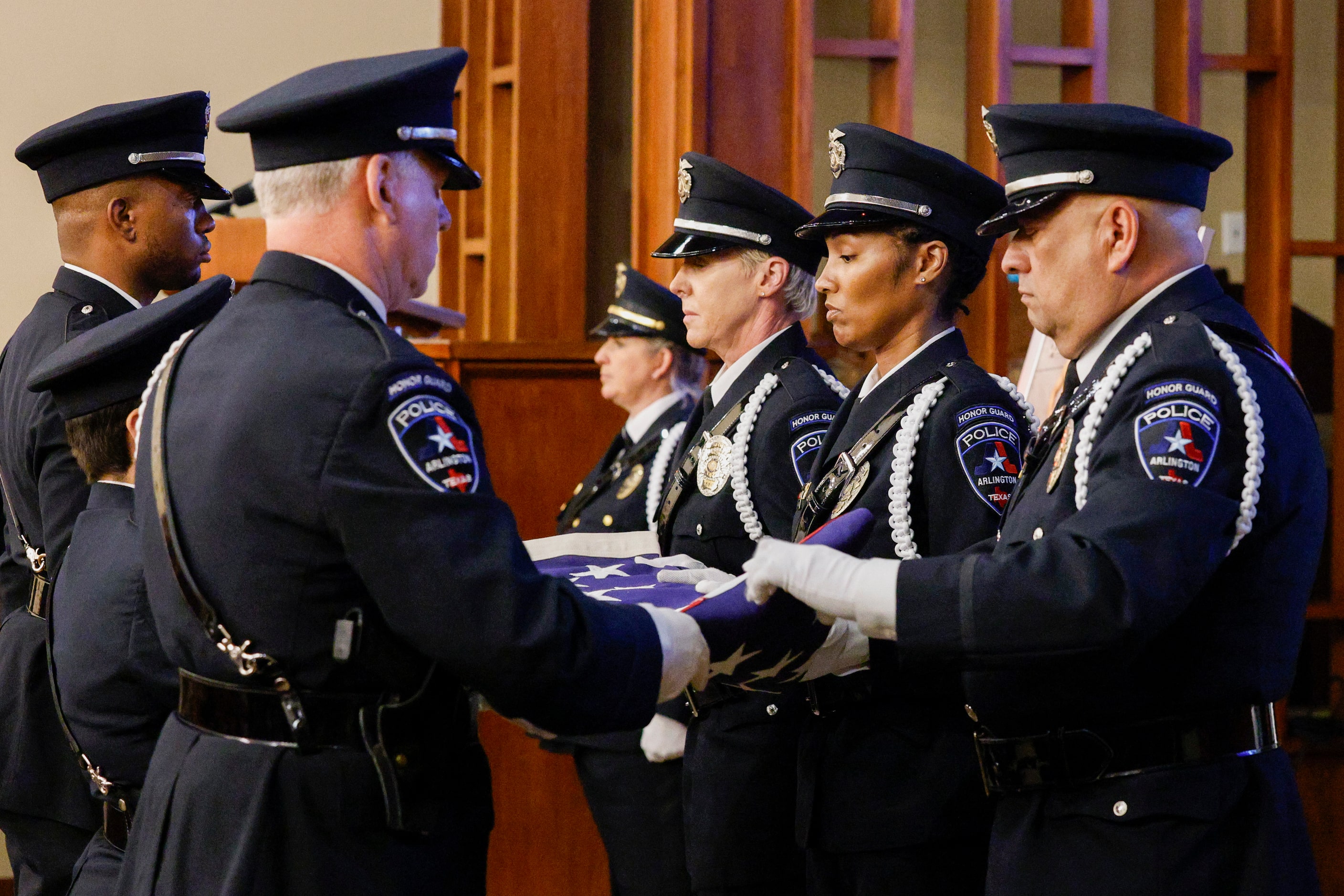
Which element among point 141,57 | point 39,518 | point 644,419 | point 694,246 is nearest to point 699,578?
point 694,246

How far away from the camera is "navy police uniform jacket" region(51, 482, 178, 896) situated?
6.22ft

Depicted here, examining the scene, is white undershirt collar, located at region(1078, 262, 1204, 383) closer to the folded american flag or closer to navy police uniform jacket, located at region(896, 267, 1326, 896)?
navy police uniform jacket, located at region(896, 267, 1326, 896)

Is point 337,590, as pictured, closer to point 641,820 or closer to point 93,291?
point 93,291

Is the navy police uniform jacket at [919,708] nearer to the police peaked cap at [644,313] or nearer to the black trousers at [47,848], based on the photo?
the black trousers at [47,848]

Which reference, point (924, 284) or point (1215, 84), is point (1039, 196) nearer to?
point (924, 284)

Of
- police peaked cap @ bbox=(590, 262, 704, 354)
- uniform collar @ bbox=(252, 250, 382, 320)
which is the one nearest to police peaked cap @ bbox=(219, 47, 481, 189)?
uniform collar @ bbox=(252, 250, 382, 320)

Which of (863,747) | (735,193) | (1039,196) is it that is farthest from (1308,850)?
(735,193)

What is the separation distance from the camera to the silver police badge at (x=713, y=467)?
266 centimetres

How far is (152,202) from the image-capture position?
283 cm

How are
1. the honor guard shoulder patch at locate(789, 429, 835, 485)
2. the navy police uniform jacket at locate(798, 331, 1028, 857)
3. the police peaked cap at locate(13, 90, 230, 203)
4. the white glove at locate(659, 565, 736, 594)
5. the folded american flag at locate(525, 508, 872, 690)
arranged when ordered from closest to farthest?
the folded american flag at locate(525, 508, 872, 690) < the white glove at locate(659, 565, 736, 594) < the navy police uniform jacket at locate(798, 331, 1028, 857) < the honor guard shoulder patch at locate(789, 429, 835, 485) < the police peaked cap at locate(13, 90, 230, 203)

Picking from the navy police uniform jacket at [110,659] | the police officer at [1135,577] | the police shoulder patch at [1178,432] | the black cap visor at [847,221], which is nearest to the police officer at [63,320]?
the navy police uniform jacket at [110,659]

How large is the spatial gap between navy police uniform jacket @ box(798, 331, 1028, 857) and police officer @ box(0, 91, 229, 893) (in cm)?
133

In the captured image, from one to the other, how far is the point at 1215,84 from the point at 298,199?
495cm

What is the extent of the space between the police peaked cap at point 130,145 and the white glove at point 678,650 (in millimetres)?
1638
